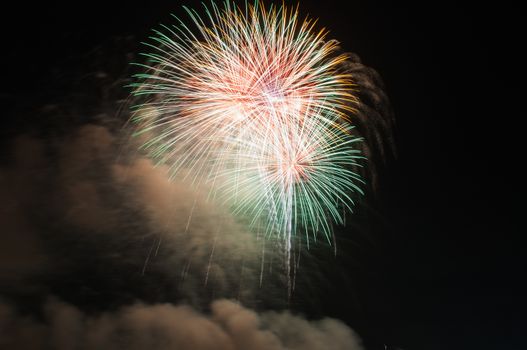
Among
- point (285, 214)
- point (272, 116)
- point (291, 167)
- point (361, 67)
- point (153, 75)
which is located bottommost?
point (285, 214)

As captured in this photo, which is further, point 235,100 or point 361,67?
point 361,67

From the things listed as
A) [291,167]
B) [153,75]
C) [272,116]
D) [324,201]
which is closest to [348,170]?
[324,201]

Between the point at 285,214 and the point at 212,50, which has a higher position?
the point at 212,50

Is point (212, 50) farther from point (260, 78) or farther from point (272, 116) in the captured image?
point (272, 116)

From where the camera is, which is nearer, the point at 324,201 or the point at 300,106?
the point at 300,106

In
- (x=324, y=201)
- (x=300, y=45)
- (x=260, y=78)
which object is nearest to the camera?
(x=260, y=78)

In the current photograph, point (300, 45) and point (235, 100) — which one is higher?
point (300, 45)

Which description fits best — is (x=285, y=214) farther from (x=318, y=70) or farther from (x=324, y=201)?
(x=318, y=70)

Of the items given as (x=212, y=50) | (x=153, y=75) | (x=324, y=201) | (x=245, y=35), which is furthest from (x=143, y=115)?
(x=324, y=201)

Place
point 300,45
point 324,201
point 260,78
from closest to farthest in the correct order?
point 260,78, point 300,45, point 324,201
